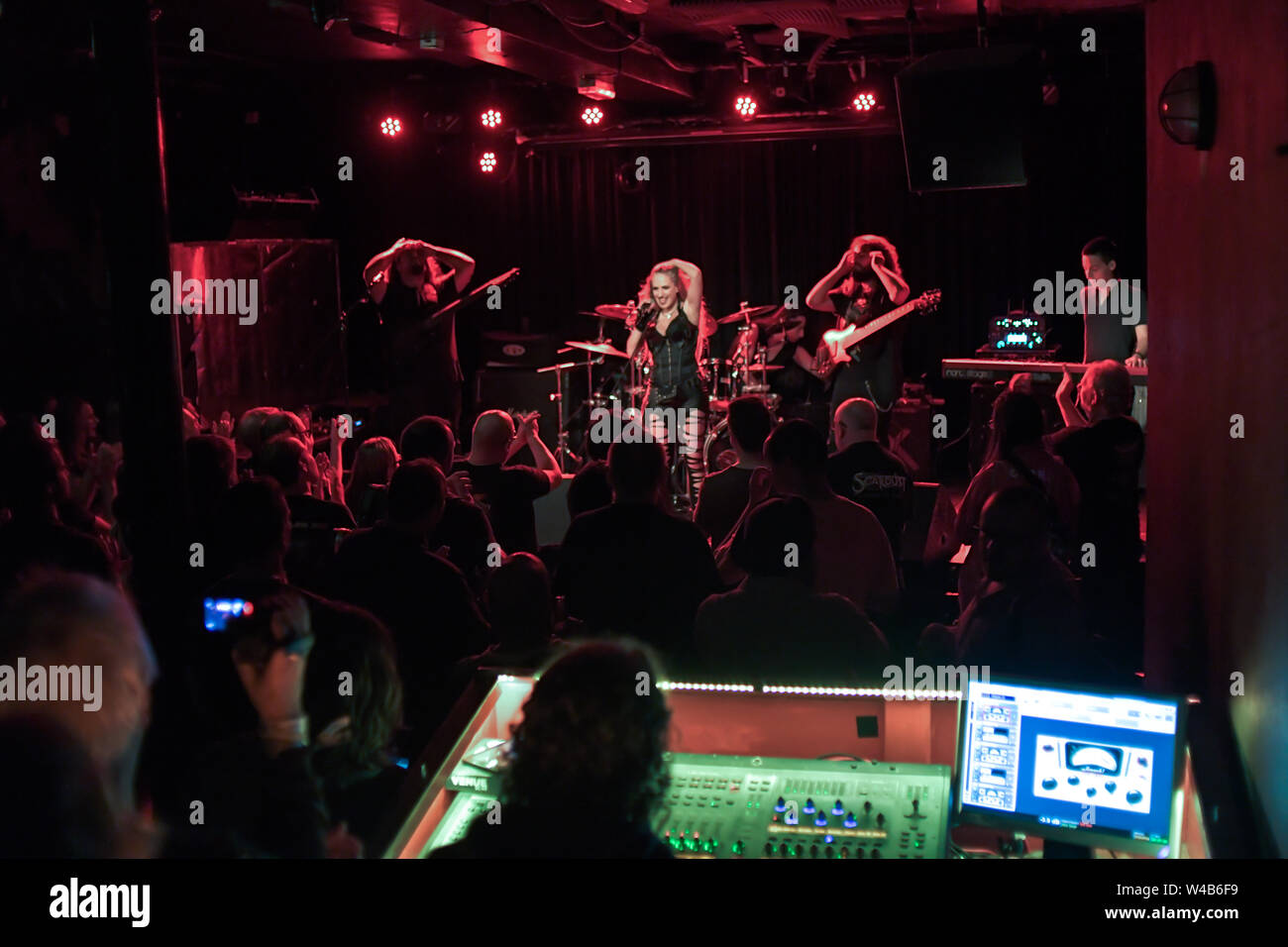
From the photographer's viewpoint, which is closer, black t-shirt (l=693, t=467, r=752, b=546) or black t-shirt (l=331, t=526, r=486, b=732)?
black t-shirt (l=331, t=526, r=486, b=732)

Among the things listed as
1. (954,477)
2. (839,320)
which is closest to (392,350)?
(839,320)

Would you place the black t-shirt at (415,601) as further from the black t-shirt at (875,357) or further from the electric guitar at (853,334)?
the electric guitar at (853,334)

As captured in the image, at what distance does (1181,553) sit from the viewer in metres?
3.06

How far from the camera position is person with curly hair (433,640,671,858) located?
63.9 inches

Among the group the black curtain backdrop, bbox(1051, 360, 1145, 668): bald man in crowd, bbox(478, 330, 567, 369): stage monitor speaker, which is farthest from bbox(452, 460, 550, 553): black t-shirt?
bbox(478, 330, 567, 369): stage monitor speaker

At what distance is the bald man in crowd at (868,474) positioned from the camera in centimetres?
410

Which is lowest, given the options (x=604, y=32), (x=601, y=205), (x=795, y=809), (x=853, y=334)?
(x=795, y=809)

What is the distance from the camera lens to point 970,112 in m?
4.70

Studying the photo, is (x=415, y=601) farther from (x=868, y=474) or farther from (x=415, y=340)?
(x=415, y=340)

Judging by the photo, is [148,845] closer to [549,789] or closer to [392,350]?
[549,789]

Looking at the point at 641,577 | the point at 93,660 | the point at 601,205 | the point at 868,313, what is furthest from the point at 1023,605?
the point at 601,205

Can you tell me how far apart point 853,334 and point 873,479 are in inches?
181

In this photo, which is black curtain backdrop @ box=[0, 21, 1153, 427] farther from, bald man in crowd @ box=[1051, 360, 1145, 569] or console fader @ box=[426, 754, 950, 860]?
console fader @ box=[426, 754, 950, 860]

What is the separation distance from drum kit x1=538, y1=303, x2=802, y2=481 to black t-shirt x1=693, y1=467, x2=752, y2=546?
3.91m
